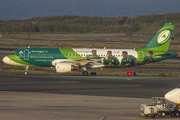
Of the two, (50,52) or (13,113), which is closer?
(13,113)

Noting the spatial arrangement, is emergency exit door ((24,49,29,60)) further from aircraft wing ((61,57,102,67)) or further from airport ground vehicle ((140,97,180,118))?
airport ground vehicle ((140,97,180,118))

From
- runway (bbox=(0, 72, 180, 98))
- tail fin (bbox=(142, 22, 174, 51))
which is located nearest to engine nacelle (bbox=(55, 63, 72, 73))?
runway (bbox=(0, 72, 180, 98))

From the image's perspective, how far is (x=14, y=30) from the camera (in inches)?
7190

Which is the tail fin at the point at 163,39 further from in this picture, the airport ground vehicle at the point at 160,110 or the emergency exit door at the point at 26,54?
the airport ground vehicle at the point at 160,110

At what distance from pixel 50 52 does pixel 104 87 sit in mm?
13702

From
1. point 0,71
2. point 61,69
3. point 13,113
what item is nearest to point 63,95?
point 13,113

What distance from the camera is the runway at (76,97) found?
2297cm

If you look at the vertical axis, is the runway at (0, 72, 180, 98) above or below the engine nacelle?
below

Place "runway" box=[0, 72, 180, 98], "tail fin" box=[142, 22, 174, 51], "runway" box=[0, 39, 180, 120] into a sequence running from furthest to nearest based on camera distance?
"tail fin" box=[142, 22, 174, 51] < "runway" box=[0, 72, 180, 98] < "runway" box=[0, 39, 180, 120]

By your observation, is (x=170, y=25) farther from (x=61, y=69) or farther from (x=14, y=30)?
(x=14, y=30)

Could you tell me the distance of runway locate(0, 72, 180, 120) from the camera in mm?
22969

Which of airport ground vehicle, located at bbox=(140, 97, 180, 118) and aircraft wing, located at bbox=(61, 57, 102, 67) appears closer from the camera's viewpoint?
airport ground vehicle, located at bbox=(140, 97, 180, 118)

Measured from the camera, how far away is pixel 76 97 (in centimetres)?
3048

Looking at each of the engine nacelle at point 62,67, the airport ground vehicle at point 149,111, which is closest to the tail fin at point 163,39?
the engine nacelle at point 62,67
